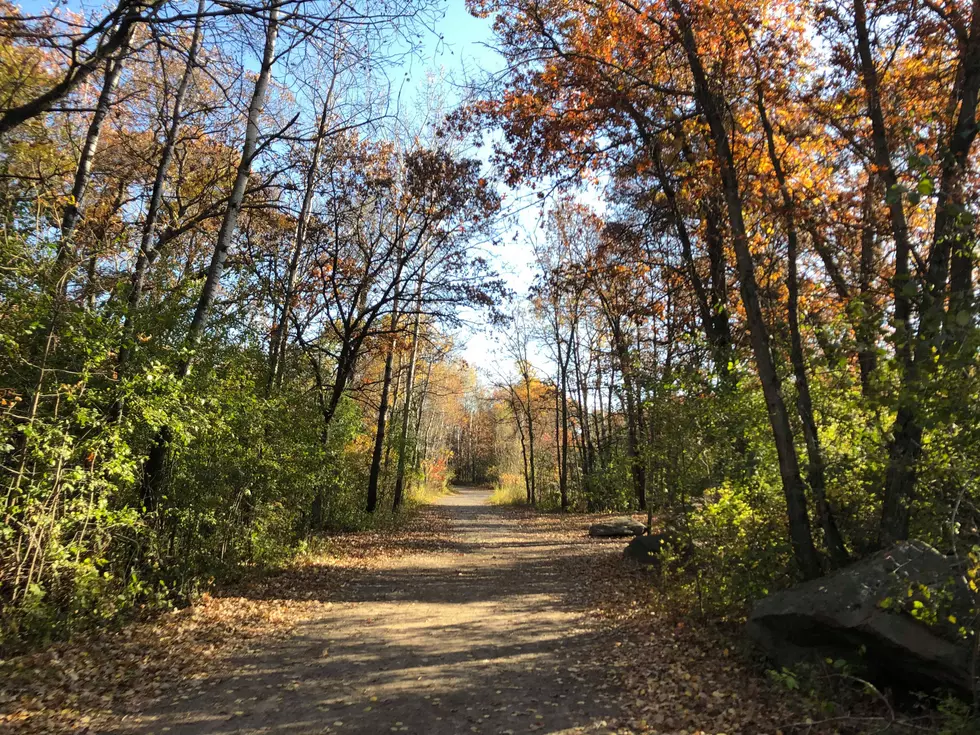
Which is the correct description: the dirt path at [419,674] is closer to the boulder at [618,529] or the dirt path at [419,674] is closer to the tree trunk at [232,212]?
the tree trunk at [232,212]

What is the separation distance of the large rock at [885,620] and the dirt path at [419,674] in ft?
5.41

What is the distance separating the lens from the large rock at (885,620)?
3701 mm

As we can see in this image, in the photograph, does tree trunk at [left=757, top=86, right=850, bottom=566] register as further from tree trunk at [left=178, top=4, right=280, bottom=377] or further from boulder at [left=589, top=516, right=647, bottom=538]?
boulder at [left=589, top=516, right=647, bottom=538]

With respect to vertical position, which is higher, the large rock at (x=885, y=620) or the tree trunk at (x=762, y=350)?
the tree trunk at (x=762, y=350)

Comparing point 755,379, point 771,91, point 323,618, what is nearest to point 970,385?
point 755,379

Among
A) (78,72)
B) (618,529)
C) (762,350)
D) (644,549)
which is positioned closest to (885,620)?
(762,350)

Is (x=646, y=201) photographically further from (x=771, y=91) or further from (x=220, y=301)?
(x=220, y=301)

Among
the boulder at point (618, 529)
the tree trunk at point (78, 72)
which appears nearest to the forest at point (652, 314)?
the tree trunk at point (78, 72)

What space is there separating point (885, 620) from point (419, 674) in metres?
3.93

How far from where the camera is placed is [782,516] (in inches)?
244

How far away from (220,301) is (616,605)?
23.3ft

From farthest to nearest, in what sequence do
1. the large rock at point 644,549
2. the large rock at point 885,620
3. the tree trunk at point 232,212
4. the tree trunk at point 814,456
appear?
the large rock at point 644,549 → the tree trunk at point 232,212 → the tree trunk at point 814,456 → the large rock at point 885,620

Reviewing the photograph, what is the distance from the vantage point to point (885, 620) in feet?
13.4

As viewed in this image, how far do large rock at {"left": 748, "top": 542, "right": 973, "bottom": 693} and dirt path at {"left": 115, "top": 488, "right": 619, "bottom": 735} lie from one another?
5.41 ft
